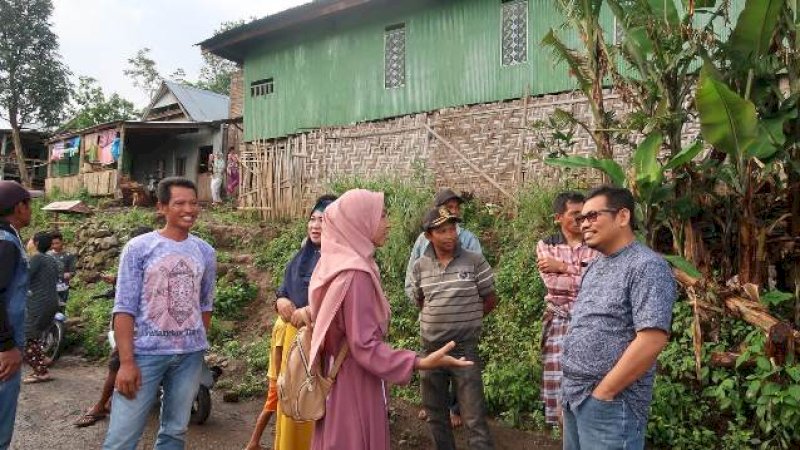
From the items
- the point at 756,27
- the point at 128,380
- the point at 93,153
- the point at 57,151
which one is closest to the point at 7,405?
the point at 128,380

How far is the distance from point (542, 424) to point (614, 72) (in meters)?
3.28

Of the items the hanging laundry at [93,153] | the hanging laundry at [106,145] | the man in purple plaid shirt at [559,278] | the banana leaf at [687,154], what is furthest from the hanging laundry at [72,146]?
the banana leaf at [687,154]

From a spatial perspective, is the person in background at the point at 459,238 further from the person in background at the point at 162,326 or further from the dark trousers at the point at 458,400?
the person in background at the point at 162,326

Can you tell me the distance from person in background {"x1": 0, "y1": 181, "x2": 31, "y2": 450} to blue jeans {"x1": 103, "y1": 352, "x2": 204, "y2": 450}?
0.56 m

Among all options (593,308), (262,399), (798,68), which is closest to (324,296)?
(593,308)

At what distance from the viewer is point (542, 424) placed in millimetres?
4660

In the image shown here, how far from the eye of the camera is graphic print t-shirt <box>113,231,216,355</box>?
2941 mm

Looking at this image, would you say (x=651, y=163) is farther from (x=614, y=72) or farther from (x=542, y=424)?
(x=542, y=424)

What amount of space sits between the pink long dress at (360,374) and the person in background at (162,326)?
1089mm

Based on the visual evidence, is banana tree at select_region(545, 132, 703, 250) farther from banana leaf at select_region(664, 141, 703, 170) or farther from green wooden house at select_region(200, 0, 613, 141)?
green wooden house at select_region(200, 0, 613, 141)

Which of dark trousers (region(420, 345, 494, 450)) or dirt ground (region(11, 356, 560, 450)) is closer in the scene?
dark trousers (region(420, 345, 494, 450))

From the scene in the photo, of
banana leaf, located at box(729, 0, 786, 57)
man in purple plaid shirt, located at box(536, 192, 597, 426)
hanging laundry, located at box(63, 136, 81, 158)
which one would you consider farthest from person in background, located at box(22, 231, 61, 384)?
hanging laundry, located at box(63, 136, 81, 158)

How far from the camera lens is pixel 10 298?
9.62 ft

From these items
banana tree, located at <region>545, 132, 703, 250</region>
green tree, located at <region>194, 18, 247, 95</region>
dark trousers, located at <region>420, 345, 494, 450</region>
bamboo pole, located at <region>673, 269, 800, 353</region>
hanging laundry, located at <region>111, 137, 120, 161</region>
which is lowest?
dark trousers, located at <region>420, 345, 494, 450</region>
